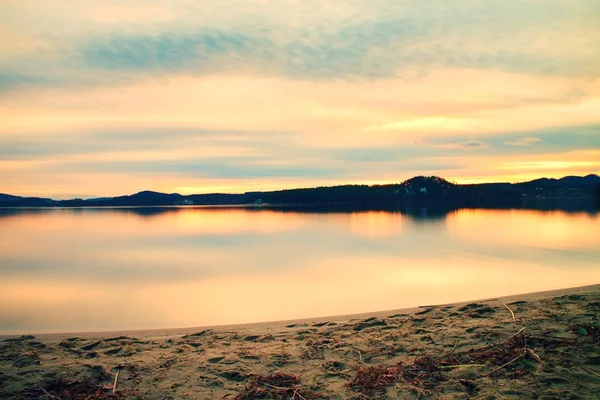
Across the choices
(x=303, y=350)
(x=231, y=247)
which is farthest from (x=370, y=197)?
(x=303, y=350)

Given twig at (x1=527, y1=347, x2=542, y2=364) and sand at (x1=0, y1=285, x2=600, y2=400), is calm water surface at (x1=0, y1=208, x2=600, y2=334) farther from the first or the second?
twig at (x1=527, y1=347, x2=542, y2=364)

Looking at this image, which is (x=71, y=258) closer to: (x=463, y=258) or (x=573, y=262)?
(x=463, y=258)

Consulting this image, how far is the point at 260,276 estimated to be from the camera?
1546 centimetres

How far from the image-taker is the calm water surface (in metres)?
10.4

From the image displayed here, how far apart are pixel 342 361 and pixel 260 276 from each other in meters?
10.4

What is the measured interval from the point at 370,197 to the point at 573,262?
115 metres

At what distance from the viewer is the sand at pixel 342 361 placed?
4.43 meters

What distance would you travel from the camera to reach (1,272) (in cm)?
1669

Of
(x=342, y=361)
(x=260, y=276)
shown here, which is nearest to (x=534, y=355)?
(x=342, y=361)

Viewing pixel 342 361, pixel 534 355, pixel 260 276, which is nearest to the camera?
pixel 534 355

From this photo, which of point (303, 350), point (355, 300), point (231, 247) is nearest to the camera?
point (303, 350)

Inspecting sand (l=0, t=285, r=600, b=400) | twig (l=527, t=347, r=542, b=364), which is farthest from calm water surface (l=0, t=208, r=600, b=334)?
twig (l=527, t=347, r=542, b=364)

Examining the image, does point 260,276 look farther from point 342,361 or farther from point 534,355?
point 534,355

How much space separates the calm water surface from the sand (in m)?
3.26
